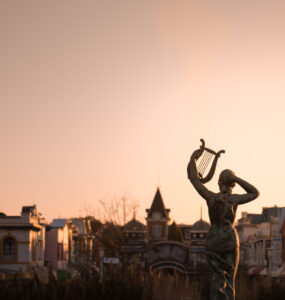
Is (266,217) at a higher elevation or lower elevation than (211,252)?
higher

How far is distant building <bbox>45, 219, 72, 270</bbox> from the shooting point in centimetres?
4872

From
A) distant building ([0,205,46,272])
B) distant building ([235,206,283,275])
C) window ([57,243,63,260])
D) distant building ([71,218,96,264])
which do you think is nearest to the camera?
distant building ([0,205,46,272])

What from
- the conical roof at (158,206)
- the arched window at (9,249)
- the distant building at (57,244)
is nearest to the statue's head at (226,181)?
the arched window at (9,249)

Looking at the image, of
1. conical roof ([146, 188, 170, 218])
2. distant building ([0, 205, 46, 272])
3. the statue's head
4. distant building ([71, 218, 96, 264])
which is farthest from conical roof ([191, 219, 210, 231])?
the statue's head

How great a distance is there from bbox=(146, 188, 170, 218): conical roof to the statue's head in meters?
71.3

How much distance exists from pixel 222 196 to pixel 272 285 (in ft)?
28.2

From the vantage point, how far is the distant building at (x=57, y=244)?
48.7 meters

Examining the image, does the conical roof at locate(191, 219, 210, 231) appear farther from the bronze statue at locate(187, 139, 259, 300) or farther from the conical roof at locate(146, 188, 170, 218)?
the bronze statue at locate(187, 139, 259, 300)

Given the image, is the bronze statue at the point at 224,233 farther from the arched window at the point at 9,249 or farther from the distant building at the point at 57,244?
the distant building at the point at 57,244

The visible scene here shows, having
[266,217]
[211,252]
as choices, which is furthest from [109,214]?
[211,252]

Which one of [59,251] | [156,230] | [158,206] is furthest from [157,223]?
[59,251]

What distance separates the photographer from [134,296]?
651 inches

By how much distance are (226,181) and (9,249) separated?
3123 cm

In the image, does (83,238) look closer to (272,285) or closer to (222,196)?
(272,285)
